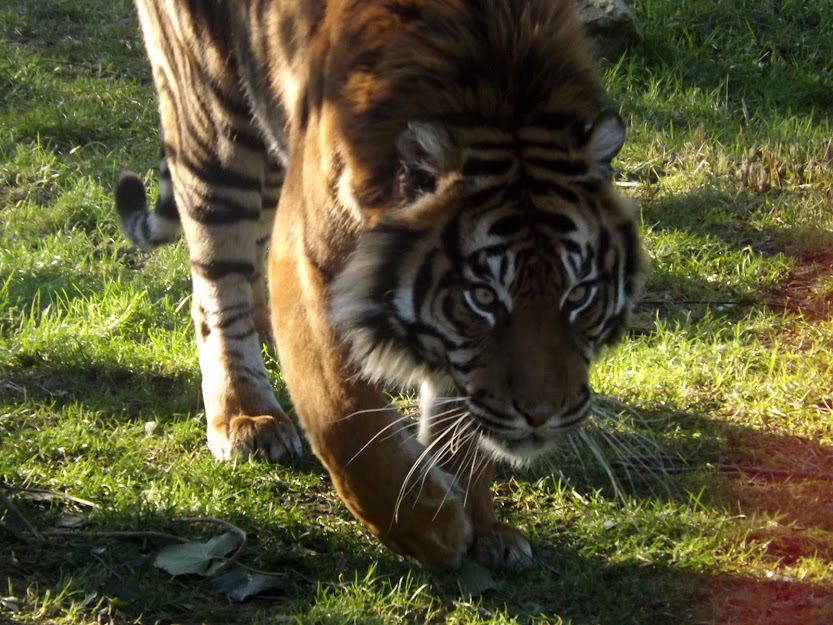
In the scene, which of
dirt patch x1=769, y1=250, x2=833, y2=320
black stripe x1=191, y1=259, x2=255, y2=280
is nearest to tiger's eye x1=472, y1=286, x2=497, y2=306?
black stripe x1=191, y1=259, x2=255, y2=280

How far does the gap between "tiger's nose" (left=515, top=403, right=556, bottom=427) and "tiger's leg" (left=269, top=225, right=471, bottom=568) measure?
40 centimetres

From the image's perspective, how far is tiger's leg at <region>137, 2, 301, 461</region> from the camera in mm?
3838

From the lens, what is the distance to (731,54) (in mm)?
6574

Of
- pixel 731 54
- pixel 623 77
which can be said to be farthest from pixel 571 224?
pixel 731 54

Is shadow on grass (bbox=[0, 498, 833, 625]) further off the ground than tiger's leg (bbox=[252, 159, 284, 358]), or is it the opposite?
tiger's leg (bbox=[252, 159, 284, 358])

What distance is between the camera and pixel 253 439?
3.67 meters

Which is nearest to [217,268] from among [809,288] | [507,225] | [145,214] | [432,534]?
[145,214]

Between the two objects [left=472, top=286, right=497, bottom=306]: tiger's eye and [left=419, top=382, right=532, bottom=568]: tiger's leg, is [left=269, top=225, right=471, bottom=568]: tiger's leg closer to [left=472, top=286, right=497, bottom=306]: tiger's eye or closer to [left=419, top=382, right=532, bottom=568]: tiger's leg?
[left=419, top=382, right=532, bottom=568]: tiger's leg

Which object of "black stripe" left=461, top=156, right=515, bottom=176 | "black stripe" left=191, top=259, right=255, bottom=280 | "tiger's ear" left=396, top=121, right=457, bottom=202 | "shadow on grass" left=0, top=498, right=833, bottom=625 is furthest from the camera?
"black stripe" left=191, top=259, right=255, bottom=280

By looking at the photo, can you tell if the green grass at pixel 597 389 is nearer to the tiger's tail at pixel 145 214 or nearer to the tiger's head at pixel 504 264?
the tiger's tail at pixel 145 214

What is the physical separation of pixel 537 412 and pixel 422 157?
2.02ft

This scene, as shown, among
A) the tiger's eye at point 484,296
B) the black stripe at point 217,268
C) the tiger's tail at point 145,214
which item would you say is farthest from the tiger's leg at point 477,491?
the tiger's tail at point 145,214

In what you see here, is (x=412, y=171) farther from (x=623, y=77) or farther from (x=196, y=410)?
(x=623, y=77)

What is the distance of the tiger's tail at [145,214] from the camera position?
4477 millimetres
